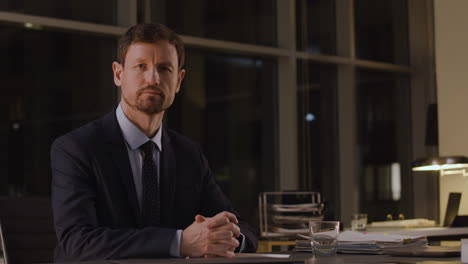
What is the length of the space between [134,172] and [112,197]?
130mm

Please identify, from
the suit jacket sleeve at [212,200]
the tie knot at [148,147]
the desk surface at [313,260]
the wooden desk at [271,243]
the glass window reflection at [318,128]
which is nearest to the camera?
the desk surface at [313,260]

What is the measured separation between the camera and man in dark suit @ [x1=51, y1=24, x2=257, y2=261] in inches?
81.3

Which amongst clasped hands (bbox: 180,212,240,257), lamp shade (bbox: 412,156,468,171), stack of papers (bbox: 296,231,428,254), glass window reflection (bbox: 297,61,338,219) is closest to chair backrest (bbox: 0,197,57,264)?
clasped hands (bbox: 180,212,240,257)

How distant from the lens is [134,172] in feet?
7.43

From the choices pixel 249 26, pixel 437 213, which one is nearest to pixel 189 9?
pixel 249 26

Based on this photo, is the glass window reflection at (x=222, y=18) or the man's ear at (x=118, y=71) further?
the glass window reflection at (x=222, y=18)

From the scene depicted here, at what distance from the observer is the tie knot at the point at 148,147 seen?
2.29m

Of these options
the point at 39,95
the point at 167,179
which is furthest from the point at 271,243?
the point at 167,179

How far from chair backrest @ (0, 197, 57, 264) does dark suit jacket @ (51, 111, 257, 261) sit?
0.45 ft

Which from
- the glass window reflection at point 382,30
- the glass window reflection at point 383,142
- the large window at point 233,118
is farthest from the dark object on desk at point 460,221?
the glass window reflection at point 382,30

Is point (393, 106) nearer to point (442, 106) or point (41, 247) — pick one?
point (442, 106)

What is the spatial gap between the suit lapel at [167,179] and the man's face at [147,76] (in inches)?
5.6

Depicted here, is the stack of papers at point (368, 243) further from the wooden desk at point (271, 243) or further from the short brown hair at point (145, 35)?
the wooden desk at point (271, 243)

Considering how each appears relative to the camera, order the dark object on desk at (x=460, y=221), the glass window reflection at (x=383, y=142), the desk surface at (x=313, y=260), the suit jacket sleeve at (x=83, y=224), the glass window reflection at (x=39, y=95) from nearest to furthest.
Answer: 1. the desk surface at (x=313, y=260)
2. the suit jacket sleeve at (x=83, y=224)
3. the glass window reflection at (x=39, y=95)
4. the dark object on desk at (x=460, y=221)
5. the glass window reflection at (x=383, y=142)
